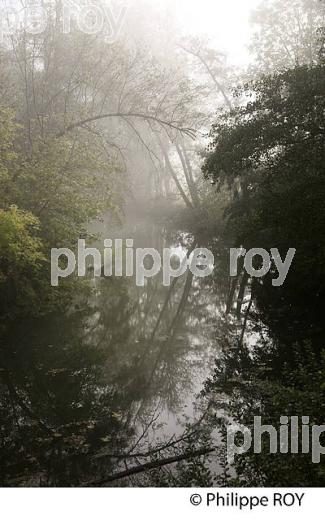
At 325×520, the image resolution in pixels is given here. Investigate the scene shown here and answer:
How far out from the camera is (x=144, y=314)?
1335 centimetres

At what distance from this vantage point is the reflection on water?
642cm

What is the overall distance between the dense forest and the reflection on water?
0.12ft

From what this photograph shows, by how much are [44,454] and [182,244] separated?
67.4 feet

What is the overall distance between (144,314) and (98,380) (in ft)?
14.6

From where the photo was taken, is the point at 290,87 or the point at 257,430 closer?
the point at 257,430

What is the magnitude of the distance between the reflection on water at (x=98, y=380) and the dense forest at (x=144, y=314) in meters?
0.04

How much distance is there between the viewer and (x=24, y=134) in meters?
13.9

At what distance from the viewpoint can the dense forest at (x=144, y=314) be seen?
641cm

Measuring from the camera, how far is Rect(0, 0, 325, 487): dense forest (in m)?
6.41

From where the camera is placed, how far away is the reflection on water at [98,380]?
6418mm

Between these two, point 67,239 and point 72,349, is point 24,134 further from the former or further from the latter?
point 72,349

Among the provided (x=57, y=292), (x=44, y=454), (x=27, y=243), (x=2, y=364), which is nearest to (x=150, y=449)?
(x=44, y=454)

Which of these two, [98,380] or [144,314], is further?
[144,314]

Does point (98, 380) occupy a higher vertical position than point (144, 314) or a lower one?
lower
